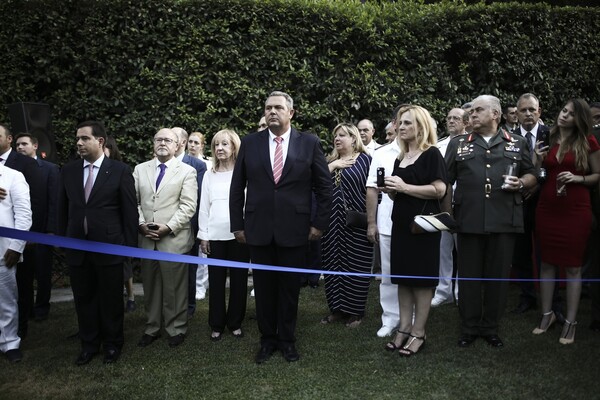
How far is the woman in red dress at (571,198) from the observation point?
5379 millimetres

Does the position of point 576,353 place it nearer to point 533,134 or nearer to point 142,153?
point 533,134

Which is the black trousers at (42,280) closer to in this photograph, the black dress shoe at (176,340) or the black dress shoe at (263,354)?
the black dress shoe at (176,340)

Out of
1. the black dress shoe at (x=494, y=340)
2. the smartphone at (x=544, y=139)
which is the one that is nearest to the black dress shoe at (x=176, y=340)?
the black dress shoe at (x=494, y=340)

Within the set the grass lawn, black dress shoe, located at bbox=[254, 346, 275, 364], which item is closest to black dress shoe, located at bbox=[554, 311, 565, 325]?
the grass lawn

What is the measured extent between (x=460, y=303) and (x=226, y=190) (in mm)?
2601

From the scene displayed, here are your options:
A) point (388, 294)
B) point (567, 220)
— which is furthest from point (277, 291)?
point (567, 220)

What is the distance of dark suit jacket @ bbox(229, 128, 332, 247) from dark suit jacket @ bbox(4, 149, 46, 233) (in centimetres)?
274

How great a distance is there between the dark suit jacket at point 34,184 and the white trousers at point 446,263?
4695mm

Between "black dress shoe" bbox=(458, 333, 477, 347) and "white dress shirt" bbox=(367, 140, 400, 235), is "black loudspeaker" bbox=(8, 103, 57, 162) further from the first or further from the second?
"black dress shoe" bbox=(458, 333, 477, 347)

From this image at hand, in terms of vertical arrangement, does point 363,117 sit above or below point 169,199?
above

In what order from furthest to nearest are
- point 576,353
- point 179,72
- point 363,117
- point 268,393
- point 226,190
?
point 363,117
point 179,72
point 226,190
point 576,353
point 268,393

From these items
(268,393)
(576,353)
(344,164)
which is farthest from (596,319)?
(268,393)

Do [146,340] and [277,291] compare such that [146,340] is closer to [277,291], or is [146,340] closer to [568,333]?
[277,291]

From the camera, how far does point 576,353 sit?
5078mm
